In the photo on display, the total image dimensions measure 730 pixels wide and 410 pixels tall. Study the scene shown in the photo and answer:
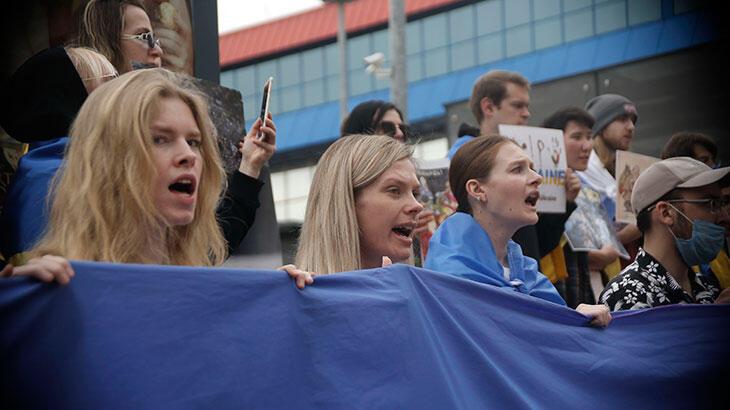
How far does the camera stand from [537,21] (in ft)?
125

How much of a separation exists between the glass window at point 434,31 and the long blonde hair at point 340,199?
38.5 meters

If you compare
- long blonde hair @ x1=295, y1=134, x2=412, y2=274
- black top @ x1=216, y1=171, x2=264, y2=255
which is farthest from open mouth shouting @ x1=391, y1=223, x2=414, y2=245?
black top @ x1=216, y1=171, x2=264, y2=255

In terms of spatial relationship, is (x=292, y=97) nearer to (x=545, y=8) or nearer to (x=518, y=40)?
(x=518, y=40)

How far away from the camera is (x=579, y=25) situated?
119ft

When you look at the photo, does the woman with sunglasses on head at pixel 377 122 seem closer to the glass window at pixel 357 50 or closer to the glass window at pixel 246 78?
the glass window at pixel 246 78

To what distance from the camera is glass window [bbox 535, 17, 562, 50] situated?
123ft

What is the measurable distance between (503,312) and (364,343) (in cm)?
71

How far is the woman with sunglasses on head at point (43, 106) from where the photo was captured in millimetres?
3568

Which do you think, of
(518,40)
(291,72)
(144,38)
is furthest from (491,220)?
(291,72)

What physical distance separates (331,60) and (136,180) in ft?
134

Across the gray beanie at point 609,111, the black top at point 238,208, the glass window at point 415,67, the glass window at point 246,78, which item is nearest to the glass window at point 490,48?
the glass window at point 415,67

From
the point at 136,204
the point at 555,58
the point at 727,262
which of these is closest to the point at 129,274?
the point at 136,204

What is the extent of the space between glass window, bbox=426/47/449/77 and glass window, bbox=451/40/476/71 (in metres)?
0.30

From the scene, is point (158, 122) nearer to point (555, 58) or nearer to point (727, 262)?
point (727, 262)
